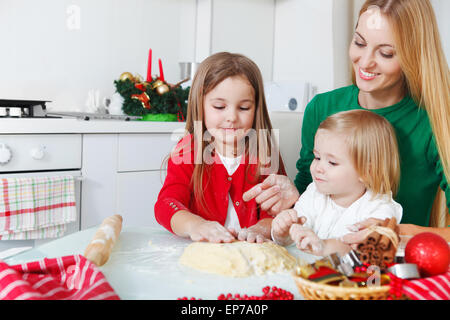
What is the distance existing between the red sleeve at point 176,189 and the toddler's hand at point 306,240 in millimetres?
308

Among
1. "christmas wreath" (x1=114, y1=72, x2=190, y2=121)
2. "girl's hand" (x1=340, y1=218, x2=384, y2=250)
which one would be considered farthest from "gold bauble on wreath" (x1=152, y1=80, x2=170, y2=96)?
"girl's hand" (x1=340, y1=218, x2=384, y2=250)

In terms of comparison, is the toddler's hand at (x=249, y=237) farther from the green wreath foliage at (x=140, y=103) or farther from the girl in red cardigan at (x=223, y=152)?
the green wreath foliage at (x=140, y=103)

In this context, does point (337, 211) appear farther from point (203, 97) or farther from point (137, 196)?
point (137, 196)

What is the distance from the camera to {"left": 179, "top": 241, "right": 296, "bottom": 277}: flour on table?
0.71m

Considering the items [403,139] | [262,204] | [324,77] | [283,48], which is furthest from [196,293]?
[283,48]

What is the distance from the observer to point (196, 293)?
0.62 metres

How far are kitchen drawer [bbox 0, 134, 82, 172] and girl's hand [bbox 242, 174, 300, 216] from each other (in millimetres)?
1099

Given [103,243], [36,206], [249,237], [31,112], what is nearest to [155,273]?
[103,243]

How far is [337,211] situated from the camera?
103cm

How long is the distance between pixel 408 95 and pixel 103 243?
88 centimetres

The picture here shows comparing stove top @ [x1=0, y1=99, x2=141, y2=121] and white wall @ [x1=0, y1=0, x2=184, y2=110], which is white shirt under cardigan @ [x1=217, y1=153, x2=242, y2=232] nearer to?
stove top @ [x1=0, y1=99, x2=141, y2=121]

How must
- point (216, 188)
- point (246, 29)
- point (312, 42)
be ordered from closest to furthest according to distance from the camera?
point (216, 188) < point (312, 42) < point (246, 29)

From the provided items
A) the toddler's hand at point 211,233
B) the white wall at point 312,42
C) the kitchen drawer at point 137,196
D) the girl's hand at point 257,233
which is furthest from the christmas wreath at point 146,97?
the toddler's hand at point 211,233
